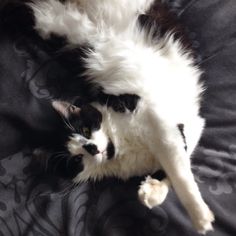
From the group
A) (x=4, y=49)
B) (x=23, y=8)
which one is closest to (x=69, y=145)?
(x=4, y=49)

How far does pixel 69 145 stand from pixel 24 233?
1.18 feet

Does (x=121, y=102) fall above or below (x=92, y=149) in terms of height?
above

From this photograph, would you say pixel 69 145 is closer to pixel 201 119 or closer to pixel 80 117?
pixel 80 117

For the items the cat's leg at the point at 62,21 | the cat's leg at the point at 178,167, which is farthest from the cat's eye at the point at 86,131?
the cat's leg at the point at 62,21

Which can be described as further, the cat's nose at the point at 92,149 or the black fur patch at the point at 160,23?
the black fur patch at the point at 160,23

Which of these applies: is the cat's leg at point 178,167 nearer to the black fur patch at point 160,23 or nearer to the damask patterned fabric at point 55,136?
the damask patterned fabric at point 55,136

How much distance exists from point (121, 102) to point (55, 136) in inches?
12.0

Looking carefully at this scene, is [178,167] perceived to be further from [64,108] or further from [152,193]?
[64,108]

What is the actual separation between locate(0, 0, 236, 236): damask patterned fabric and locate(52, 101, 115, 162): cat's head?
0.35ft

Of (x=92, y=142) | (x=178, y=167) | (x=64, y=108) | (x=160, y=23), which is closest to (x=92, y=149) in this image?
(x=92, y=142)

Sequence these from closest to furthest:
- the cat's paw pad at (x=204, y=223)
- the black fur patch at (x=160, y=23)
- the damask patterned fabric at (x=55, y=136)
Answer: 1. the cat's paw pad at (x=204, y=223)
2. the damask patterned fabric at (x=55, y=136)
3. the black fur patch at (x=160, y=23)

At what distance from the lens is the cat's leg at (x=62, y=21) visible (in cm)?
158

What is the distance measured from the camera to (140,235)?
1396mm

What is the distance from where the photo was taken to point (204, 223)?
132 centimetres
